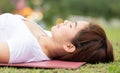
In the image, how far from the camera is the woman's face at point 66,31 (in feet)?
14.8

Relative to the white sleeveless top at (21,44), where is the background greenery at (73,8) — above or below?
above

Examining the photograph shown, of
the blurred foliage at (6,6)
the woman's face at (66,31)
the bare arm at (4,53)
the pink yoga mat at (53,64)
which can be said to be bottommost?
the pink yoga mat at (53,64)

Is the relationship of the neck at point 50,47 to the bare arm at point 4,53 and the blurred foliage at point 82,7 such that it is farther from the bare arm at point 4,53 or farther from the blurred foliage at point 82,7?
the blurred foliage at point 82,7

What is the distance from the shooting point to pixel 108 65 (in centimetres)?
439

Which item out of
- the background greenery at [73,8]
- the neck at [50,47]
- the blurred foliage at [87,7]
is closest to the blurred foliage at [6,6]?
the background greenery at [73,8]

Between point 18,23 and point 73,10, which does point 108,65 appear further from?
point 73,10

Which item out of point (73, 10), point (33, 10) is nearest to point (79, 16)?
point (73, 10)

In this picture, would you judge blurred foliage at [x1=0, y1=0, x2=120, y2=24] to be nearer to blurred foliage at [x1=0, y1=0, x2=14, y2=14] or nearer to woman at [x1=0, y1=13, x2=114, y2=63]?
blurred foliage at [x1=0, y1=0, x2=14, y2=14]

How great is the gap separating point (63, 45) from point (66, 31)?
13 centimetres

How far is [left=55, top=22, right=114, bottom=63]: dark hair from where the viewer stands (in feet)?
14.6

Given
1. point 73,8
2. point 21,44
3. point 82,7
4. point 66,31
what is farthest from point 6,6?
point 21,44

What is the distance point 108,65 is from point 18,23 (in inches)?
37.9

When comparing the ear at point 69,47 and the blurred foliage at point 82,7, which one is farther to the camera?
the blurred foliage at point 82,7

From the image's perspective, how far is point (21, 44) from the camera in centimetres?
440
